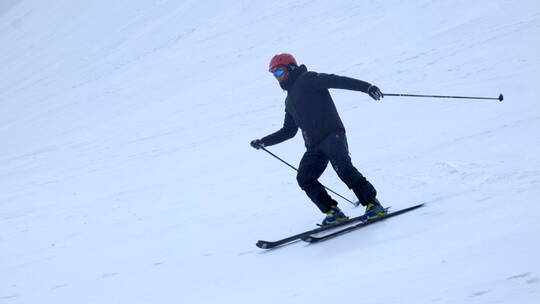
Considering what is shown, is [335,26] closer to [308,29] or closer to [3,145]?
[308,29]

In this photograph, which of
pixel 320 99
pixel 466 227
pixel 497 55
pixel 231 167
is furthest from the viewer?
pixel 497 55

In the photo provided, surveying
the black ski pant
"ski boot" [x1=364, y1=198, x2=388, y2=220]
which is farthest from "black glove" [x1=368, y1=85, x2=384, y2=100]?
"ski boot" [x1=364, y1=198, x2=388, y2=220]

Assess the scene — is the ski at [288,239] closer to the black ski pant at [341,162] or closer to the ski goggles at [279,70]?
the black ski pant at [341,162]

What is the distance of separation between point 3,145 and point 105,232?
45.8 ft

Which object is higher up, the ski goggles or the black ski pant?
the ski goggles

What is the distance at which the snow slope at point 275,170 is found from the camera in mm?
4188

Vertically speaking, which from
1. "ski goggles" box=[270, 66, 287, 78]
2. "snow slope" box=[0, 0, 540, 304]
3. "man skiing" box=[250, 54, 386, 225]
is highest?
"ski goggles" box=[270, 66, 287, 78]

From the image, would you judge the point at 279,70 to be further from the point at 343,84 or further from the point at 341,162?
the point at 341,162

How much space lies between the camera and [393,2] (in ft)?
63.4

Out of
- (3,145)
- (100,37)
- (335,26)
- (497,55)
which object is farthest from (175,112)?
(100,37)

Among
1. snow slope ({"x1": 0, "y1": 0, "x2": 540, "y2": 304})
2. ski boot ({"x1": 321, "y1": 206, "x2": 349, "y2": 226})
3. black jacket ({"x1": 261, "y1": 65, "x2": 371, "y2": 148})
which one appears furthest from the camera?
ski boot ({"x1": 321, "y1": 206, "x2": 349, "y2": 226})

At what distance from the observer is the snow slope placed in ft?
13.7

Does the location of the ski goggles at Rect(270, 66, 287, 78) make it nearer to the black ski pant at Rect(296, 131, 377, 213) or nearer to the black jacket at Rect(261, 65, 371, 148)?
the black jacket at Rect(261, 65, 371, 148)

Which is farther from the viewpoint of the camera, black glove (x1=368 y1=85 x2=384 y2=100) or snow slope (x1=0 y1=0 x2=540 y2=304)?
black glove (x1=368 y1=85 x2=384 y2=100)
